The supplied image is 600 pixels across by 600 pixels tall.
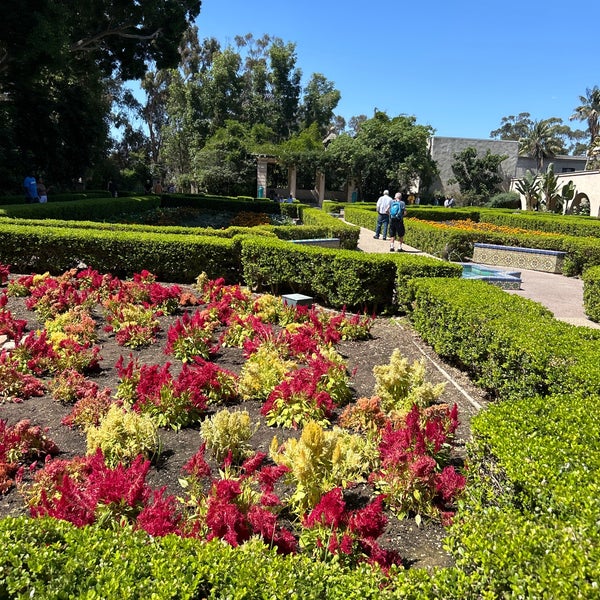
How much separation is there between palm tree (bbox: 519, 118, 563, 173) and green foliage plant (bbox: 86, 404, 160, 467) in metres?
49.8

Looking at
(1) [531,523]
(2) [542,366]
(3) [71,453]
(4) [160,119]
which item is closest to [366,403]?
(2) [542,366]

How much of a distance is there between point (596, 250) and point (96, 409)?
13.4m

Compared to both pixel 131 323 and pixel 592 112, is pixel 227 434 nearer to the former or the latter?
pixel 131 323

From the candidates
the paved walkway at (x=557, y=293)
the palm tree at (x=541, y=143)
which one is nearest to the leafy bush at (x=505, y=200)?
the palm tree at (x=541, y=143)

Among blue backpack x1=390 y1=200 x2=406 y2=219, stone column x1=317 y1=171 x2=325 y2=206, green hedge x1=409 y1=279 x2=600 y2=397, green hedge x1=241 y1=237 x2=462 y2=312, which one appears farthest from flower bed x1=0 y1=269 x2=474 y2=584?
stone column x1=317 y1=171 x2=325 y2=206

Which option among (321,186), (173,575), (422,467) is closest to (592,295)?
(422,467)

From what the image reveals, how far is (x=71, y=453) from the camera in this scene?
3619 millimetres

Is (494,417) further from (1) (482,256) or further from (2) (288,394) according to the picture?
(1) (482,256)

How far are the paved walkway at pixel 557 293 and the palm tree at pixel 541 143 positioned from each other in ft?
124

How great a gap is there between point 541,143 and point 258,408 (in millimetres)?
53485

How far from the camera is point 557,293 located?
11.0 m

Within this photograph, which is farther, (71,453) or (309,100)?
(309,100)

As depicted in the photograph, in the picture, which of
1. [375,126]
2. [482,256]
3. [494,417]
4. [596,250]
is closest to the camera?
[494,417]

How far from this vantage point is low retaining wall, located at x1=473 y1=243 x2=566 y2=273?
1407cm
